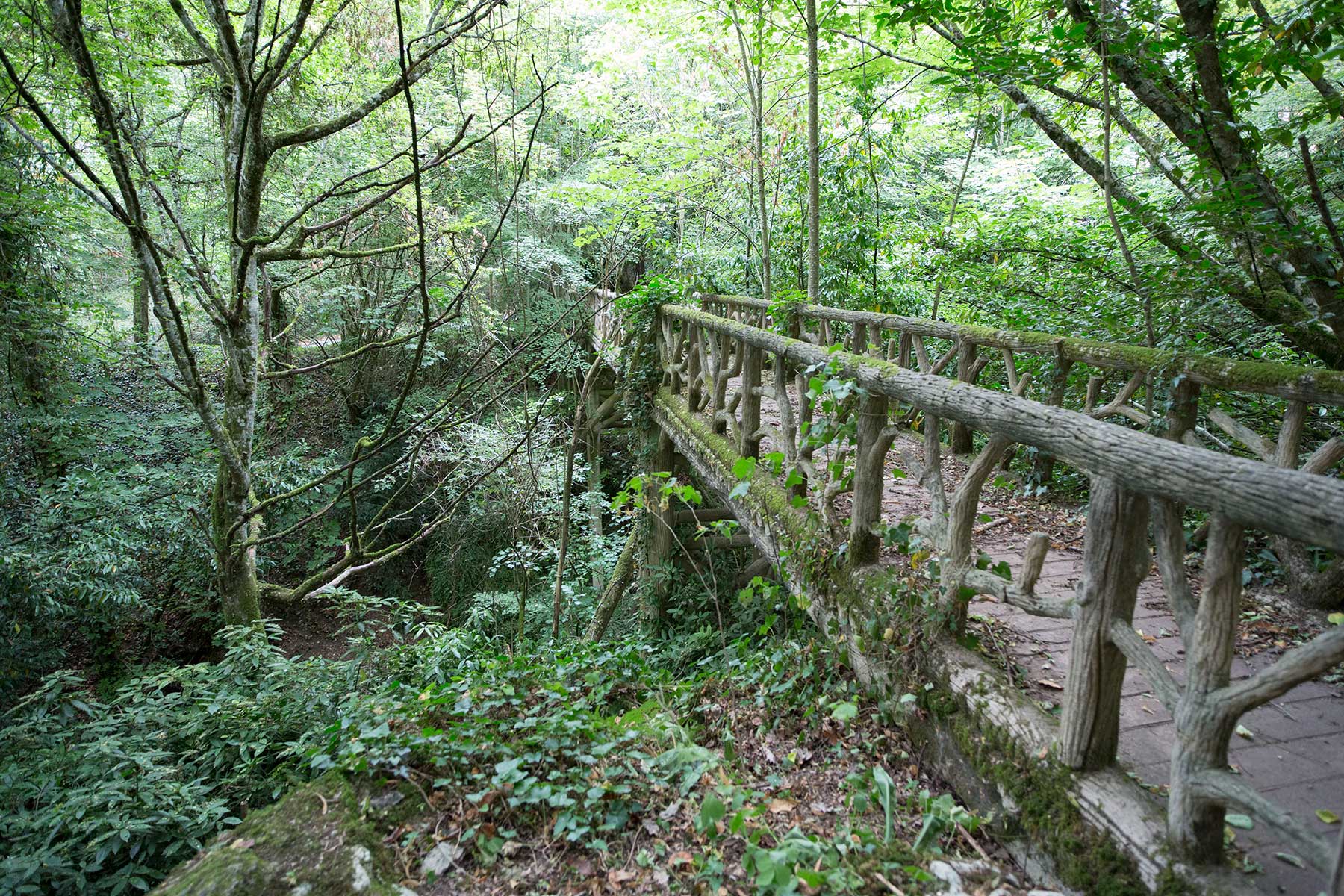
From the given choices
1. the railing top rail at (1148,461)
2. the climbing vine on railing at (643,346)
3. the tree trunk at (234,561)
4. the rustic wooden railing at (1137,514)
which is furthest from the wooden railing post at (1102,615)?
the climbing vine on railing at (643,346)

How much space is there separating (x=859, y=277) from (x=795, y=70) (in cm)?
295

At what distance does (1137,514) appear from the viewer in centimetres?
185

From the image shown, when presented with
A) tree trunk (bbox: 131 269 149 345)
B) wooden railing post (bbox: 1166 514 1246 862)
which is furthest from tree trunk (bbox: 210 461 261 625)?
tree trunk (bbox: 131 269 149 345)

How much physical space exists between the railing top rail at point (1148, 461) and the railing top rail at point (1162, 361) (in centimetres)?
134

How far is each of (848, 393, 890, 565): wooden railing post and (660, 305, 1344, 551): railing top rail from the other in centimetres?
17

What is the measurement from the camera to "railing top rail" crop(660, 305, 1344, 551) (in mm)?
1327

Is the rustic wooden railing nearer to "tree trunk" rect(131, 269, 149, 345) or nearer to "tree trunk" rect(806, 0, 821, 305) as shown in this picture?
"tree trunk" rect(806, 0, 821, 305)

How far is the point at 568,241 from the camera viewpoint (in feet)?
52.6

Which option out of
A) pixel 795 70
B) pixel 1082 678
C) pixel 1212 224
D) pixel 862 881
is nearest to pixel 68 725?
pixel 862 881

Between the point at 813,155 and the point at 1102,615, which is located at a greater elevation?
the point at 813,155

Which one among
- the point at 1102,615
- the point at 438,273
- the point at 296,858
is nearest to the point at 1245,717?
the point at 1102,615

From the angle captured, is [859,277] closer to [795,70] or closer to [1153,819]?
[795,70]

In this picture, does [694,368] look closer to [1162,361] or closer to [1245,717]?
[1162,361]

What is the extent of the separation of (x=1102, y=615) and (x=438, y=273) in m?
6.09
